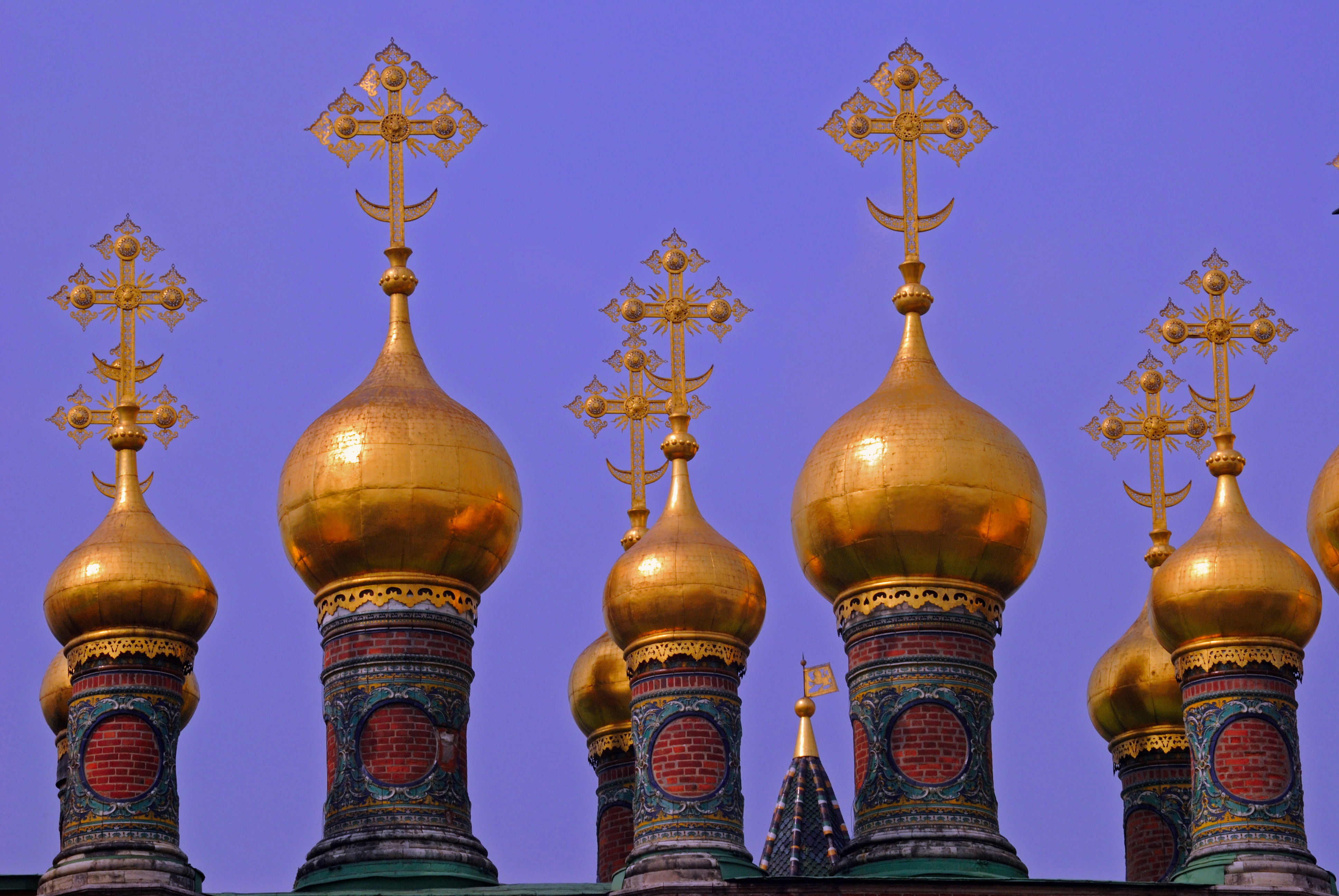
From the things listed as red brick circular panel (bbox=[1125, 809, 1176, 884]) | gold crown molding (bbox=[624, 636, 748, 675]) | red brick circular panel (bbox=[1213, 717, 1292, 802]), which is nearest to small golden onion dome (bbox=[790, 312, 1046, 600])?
gold crown molding (bbox=[624, 636, 748, 675])

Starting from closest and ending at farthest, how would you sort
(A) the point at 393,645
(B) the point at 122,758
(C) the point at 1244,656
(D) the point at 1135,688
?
(B) the point at 122,758
(C) the point at 1244,656
(A) the point at 393,645
(D) the point at 1135,688

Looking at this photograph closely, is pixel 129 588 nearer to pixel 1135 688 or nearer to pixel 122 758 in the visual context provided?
pixel 122 758

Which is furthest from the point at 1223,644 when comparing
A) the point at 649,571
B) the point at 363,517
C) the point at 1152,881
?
the point at 363,517

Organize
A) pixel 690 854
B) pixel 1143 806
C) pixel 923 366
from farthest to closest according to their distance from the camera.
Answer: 1. pixel 1143 806
2. pixel 923 366
3. pixel 690 854

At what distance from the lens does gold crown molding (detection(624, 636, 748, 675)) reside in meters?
33.8

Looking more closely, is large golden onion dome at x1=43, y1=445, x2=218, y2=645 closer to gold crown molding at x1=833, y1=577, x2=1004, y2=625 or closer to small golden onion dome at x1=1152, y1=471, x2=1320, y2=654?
gold crown molding at x1=833, y1=577, x2=1004, y2=625

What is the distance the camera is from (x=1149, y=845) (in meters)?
37.9

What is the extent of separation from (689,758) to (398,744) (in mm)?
2540

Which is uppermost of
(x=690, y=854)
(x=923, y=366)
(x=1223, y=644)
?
(x=923, y=366)

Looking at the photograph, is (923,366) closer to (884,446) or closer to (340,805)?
(884,446)

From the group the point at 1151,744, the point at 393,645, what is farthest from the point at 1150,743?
the point at 393,645

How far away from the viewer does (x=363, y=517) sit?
113ft

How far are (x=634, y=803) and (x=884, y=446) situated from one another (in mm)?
3627

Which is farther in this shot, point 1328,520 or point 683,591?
point 1328,520
